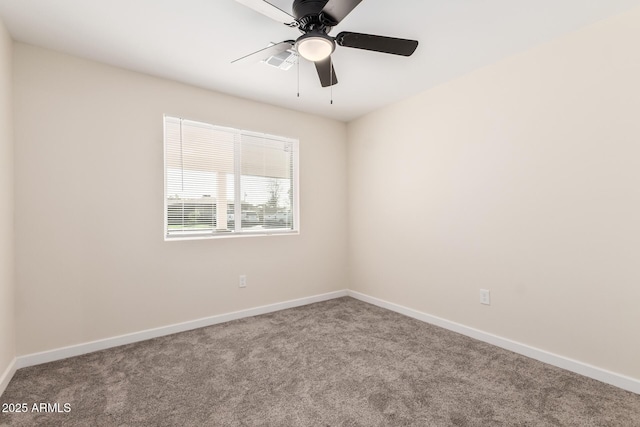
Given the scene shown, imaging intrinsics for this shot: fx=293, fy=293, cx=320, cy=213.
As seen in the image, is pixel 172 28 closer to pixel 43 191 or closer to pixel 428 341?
pixel 43 191

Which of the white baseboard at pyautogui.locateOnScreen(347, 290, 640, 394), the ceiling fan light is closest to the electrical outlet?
the white baseboard at pyautogui.locateOnScreen(347, 290, 640, 394)

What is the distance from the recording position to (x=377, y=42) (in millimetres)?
1789

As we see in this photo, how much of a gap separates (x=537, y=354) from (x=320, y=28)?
9.14 ft

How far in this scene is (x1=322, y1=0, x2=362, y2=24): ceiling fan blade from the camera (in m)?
1.47

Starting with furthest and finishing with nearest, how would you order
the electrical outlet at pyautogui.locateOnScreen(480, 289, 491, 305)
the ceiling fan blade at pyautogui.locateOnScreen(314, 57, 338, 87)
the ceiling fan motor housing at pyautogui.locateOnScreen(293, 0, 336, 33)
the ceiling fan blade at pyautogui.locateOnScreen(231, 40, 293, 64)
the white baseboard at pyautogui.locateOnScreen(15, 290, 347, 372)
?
1. the electrical outlet at pyautogui.locateOnScreen(480, 289, 491, 305)
2. the white baseboard at pyautogui.locateOnScreen(15, 290, 347, 372)
3. the ceiling fan blade at pyautogui.locateOnScreen(314, 57, 338, 87)
4. the ceiling fan blade at pyautogui.locateOnScreen(231, 40, 293, 64)
5. the ceiling fan motor housing at pyautogui.locateOnScreen(293, 0, 336, 33)

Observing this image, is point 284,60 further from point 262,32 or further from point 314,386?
point 314,386

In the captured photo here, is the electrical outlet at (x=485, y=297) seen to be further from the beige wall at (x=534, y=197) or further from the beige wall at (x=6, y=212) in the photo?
the beige wall at (x=6, y=212)

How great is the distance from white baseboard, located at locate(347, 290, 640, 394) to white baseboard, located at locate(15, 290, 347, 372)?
55.5 inches

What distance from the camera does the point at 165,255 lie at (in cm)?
277

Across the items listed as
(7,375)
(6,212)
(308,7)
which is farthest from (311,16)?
(7,375)

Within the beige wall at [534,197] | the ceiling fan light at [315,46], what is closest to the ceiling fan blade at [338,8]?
the ceiling fan light at [315,46]

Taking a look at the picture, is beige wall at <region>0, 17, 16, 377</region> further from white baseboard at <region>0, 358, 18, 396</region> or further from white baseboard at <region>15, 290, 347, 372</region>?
white baseboard at <region>15, 290, 347, 372</region>

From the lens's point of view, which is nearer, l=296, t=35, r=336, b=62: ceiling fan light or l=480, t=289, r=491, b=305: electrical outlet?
l=296, t=35, r=336, b=62: ceiling fan light

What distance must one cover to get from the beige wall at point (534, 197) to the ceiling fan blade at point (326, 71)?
133 centimetres
